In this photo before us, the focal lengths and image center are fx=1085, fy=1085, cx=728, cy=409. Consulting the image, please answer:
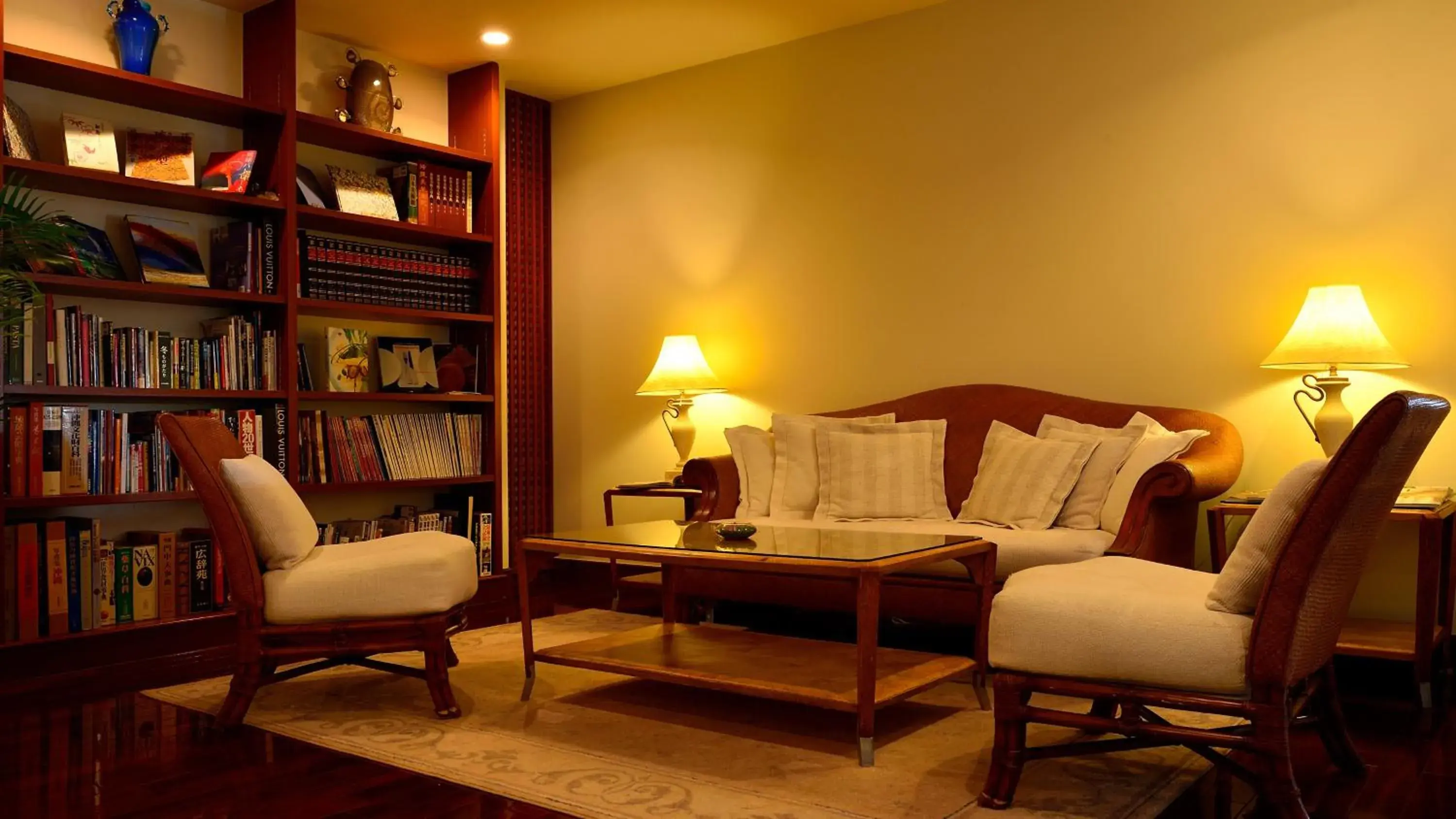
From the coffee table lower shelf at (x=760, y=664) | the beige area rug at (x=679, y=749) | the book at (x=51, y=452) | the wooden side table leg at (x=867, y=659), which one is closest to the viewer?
the beige area rug at (x=679, y=749)

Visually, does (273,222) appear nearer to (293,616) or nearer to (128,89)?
(128,89)

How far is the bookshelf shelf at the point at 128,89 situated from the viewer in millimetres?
3855

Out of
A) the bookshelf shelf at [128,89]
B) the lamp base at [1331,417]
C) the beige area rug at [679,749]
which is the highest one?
the bookshelf shelf at [128,89]

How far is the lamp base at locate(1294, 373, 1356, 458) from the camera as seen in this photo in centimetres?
354

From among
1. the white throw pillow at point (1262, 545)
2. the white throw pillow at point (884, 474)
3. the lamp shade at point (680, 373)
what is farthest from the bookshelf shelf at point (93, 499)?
the white throw pillow at point (1262, 545)

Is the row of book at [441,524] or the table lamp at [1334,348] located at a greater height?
the table lamp at [1334,348]

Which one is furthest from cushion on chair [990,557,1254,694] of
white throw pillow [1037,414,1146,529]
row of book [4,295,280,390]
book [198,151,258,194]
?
book [198,151,258,194]

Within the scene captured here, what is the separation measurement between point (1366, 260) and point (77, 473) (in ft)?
15.2

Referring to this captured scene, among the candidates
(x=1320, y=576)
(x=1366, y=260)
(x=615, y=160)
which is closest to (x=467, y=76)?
(x=615, y=160)

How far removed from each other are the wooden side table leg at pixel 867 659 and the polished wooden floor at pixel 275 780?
69 centimetres

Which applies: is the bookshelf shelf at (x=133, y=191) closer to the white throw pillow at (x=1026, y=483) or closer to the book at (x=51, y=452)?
the book at (x=51, y=452)

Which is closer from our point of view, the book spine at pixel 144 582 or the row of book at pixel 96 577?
the row of book at pixel 96 577

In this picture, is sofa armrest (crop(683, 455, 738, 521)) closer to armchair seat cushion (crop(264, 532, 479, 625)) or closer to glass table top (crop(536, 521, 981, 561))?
glass table top (crop(536, 521, 981, 561))

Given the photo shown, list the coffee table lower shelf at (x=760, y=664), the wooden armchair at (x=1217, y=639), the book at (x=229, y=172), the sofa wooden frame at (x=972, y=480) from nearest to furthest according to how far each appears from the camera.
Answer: the wooden armchair at (x=1217, y=639)
the coffee table lower shelf at (x=760, y=664)
the sofa wooden frame at (x=972, y=480)
the book at (x=229, y=172)
